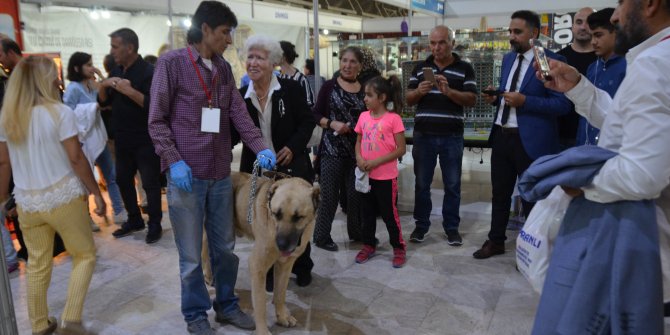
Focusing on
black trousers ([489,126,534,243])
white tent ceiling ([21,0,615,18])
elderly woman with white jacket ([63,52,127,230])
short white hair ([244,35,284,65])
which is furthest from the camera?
white tent ceiling ([21,0,615,18])

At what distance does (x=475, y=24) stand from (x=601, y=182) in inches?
370

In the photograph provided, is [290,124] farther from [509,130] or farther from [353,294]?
[509,130]

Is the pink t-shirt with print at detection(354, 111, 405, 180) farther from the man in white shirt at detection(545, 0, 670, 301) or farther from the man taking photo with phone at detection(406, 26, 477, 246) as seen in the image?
the man in white shirt at detection(545, 0, 670, 301)

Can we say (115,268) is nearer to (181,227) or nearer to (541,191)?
(181,227)

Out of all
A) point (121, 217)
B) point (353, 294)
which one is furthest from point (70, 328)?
point (121, 217)

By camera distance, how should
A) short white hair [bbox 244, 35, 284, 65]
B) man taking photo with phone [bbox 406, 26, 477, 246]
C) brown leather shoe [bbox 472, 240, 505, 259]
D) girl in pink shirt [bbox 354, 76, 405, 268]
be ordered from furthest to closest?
man taking photo with phone [bbox 406, 26, 477, 246], brown leather shoe [bbox 472, 240, 505, 259], girl in pink shirt [bbox 354, 76, 405, 268], short white hair [bbox 244, 35, 284, 65]

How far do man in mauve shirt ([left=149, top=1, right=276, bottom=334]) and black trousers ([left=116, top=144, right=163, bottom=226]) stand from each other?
1.84 m

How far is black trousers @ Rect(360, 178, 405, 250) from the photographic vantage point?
12.4 feet

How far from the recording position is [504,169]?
3.75m

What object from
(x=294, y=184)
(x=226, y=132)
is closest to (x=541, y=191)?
(x=294, y=184)

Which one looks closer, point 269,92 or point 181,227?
point 181,227

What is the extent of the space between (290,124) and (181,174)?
3.39 feet

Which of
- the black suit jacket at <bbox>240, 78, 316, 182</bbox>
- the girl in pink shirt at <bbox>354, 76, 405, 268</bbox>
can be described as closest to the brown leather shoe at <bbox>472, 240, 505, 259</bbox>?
the girl in pink shirt at <bbox>354, 76, 405, 268</bbox>

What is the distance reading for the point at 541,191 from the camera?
1.54m
